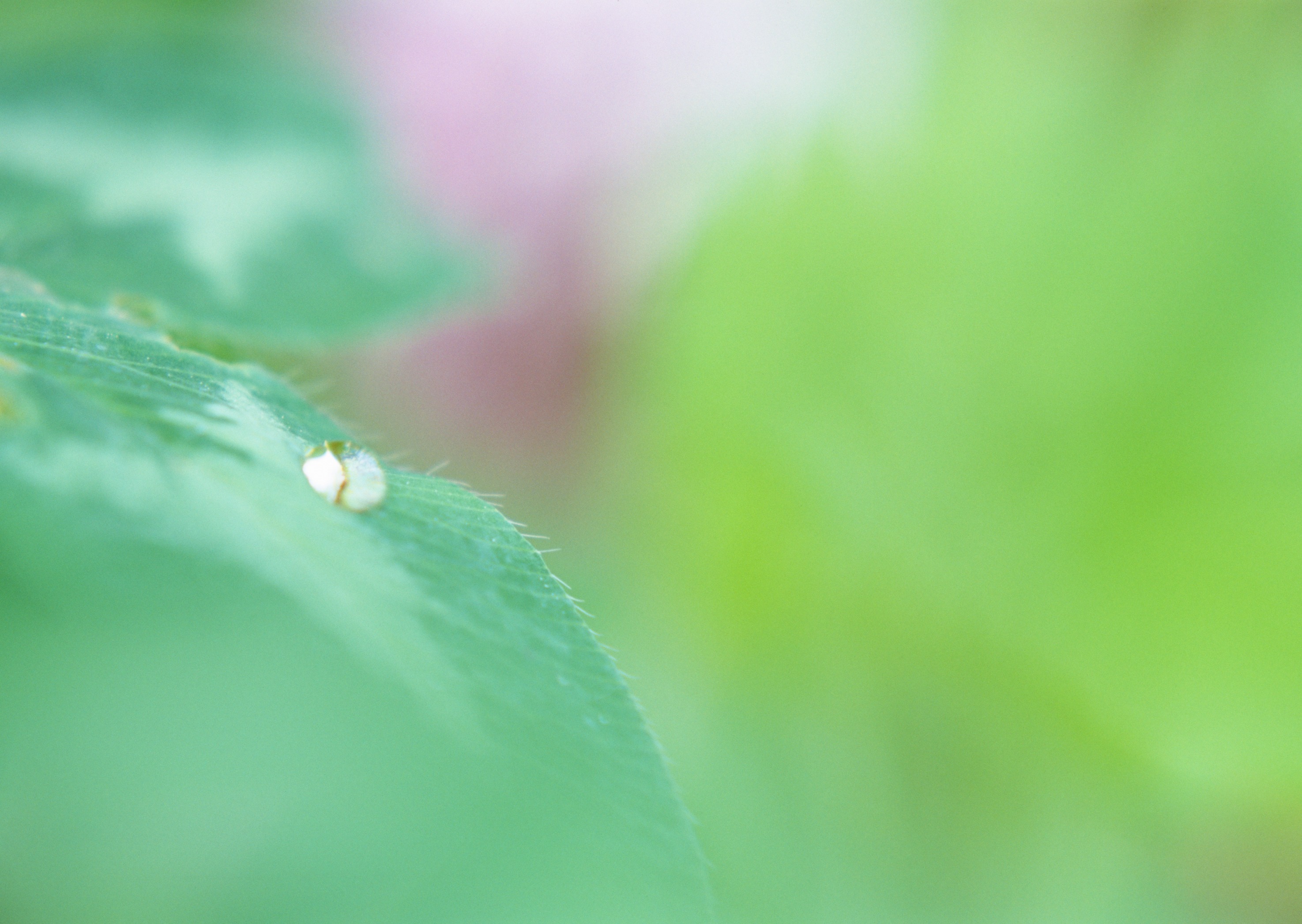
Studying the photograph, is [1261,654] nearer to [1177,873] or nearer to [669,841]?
[1177,873]

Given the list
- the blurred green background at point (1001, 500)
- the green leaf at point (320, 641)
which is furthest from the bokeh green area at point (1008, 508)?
the green leaf at point (320, 641)

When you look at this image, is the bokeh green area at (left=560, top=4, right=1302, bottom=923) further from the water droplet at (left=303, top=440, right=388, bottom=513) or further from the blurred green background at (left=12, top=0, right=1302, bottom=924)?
the water droplet at (left=303, top=440, right=388, bottom=513)

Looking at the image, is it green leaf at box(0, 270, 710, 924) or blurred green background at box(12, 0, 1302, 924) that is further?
blurred green background at box(12, 0, 1302, 924)

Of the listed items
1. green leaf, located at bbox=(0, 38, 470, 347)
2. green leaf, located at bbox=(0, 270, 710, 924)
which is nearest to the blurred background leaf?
green leaf, located at bbox=(0, 38, 470, 347)

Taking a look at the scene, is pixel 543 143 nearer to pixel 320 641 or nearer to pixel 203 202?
pixel 203 202

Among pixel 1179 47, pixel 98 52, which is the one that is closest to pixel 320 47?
pixel 98 52

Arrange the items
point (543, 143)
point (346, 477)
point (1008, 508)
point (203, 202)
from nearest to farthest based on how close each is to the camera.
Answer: point (346, 477) → point (203, 202) → point (1008, 508) → point (543, 143)

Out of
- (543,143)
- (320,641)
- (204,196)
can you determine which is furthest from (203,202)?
(543,143)
